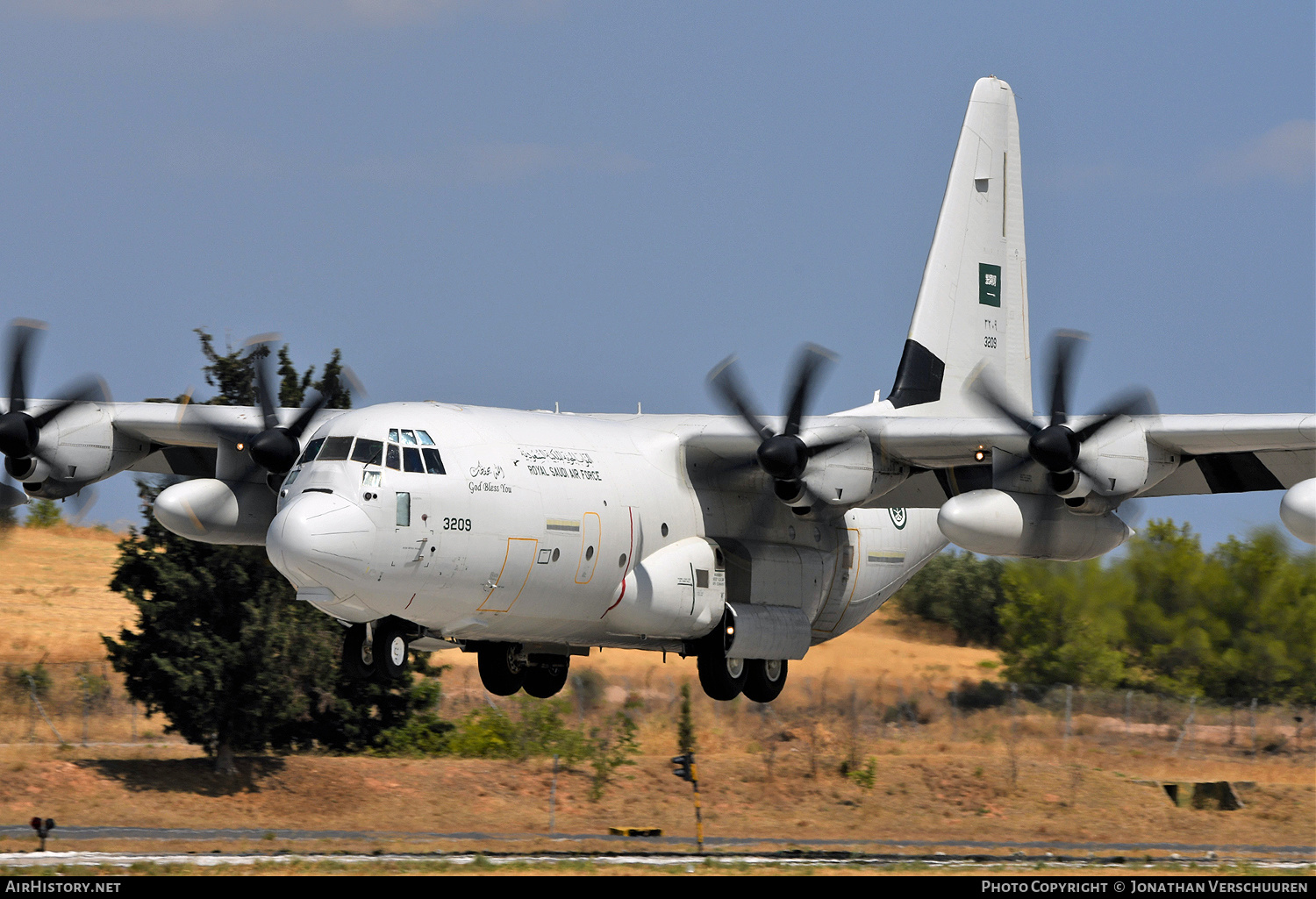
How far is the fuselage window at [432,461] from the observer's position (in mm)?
18703

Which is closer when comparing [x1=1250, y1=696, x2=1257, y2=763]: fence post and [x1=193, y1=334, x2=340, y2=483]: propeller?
[x1=193, y1=334, x2=340, y2=483]: propeller

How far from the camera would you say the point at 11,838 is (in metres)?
23.4

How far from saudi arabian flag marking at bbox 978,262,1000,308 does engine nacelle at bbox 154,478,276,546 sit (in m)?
13.4

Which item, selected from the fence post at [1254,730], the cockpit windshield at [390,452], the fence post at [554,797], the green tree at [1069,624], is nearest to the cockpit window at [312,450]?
the cockpit windshield at [390,452]

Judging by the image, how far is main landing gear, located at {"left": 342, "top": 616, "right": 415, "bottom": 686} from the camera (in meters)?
19.8

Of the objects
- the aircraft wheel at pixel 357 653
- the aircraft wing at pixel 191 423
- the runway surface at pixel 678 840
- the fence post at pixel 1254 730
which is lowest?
the runway surface at pixel 678 840

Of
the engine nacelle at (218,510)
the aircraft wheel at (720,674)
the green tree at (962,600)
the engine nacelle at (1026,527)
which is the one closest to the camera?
the engine nacelle at (1026,527)

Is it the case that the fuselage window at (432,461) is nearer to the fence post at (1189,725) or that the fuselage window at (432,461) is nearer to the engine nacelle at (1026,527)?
the engine nacelle at (1026,527)

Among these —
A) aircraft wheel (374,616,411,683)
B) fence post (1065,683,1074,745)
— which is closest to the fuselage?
aircraft wheel (374,616,411,683)

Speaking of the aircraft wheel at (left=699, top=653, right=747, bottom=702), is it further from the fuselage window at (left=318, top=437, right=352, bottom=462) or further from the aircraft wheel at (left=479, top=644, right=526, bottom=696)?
the fuselage window at (left=318, top=437, right=352, bottom=462)

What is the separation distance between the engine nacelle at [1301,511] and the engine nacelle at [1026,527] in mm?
3096

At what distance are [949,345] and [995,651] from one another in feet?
51.8
